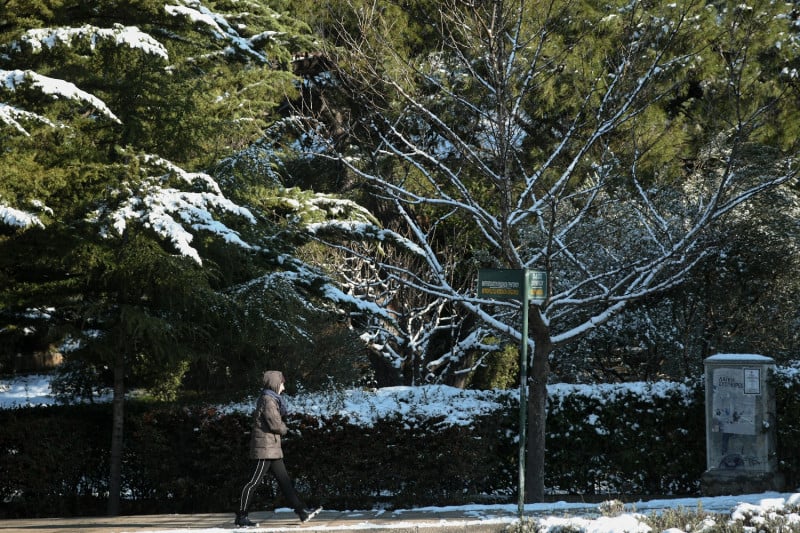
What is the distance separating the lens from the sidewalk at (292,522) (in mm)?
8359

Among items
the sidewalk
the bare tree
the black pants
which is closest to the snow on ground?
the sidewalk

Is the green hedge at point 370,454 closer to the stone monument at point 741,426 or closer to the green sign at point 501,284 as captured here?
the stone monument at point 741,426

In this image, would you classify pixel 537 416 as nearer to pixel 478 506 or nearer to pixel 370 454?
pixel 478 506

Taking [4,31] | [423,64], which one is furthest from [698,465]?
[4,31]

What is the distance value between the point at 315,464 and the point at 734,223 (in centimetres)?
761

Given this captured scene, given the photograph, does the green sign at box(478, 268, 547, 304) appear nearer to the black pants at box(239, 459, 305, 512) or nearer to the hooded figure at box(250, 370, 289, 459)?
the hooded figure at box(250, 370, 289, 459)

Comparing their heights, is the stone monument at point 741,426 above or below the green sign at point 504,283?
below

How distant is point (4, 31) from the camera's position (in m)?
11.5

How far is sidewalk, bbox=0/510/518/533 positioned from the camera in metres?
8.36

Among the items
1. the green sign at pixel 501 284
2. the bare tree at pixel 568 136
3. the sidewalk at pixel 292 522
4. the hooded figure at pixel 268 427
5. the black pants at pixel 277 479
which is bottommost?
the sidewalk at pixel 292 522

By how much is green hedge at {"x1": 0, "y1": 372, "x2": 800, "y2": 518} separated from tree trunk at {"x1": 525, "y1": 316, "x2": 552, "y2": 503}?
486 millimetres

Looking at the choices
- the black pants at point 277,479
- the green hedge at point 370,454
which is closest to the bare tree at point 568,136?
the green hedge at point 370,454

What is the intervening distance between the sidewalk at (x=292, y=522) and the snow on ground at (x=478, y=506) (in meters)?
0.07

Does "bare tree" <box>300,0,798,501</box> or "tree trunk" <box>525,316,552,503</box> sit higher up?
"bare tree" <box>300,0,798,501</box>
